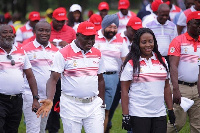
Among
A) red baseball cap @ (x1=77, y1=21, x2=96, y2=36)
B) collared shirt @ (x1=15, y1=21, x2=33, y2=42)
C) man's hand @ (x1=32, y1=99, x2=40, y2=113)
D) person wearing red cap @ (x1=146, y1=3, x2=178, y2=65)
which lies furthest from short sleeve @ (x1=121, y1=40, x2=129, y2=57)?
collared shirt @ (x1=15, y1=21, x2=33, y2=42)

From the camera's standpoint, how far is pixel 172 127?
29.7 feet

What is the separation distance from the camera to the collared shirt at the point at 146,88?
7141mm

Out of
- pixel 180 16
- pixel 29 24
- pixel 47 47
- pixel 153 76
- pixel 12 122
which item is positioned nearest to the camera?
pixel 153 76

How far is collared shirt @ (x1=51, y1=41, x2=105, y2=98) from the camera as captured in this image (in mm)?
7328

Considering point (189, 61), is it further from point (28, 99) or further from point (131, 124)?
point (28, 99)

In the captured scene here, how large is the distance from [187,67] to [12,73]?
312 centimetres

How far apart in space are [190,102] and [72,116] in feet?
8.00

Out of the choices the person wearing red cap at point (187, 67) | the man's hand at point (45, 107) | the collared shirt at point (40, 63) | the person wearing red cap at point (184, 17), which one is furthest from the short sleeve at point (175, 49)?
the person wearing red cap at point (184, 17)

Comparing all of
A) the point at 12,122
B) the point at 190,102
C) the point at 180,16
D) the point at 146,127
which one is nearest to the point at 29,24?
the point at 180,16

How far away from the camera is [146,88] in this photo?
7.14m

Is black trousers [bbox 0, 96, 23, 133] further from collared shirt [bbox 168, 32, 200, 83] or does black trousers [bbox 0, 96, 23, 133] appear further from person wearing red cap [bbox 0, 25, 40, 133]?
collared shirt [bbox 168, 32, 200, 83]

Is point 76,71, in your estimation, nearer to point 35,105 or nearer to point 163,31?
point 35,105

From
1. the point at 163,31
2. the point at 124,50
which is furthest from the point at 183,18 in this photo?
the point at 124,50

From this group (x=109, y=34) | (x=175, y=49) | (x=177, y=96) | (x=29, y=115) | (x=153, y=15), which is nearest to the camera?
(x=177, y=96)
